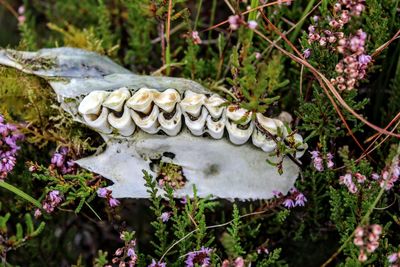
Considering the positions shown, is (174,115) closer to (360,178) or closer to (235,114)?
(235,114)

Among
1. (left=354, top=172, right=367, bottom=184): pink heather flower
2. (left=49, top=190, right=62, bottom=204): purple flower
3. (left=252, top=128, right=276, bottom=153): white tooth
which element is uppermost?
(left=354, top=172, right=367, bottom=184): pink heather flower

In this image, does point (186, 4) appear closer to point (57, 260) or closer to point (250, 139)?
point (250, 139)

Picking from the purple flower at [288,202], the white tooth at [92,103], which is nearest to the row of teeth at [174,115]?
the white tooth at [92,103]

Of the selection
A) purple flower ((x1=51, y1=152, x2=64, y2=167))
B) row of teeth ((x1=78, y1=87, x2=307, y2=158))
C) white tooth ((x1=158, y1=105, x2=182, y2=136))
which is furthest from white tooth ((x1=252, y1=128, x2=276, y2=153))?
purple flower ((x1=51, y1=152, x2=64, y2=167))

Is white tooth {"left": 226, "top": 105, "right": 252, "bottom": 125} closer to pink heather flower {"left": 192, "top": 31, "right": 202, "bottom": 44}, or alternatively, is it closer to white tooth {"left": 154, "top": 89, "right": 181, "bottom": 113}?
white tooth {"left": 154, "top": 89, "right": 181, "bottom": 113}

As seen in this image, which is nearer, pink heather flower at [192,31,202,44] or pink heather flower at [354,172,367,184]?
pink heather flower at [354,172,367,184]

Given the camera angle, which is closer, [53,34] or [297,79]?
[297,79]

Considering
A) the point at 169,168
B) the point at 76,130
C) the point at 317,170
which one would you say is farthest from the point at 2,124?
the point at 317,170
